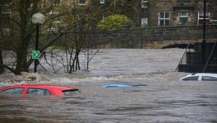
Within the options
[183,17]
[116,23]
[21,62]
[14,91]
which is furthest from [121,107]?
[183,17]

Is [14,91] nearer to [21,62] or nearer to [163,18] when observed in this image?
[21,62]

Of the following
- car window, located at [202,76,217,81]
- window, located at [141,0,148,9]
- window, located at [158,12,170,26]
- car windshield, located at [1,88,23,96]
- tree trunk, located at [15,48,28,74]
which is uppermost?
window, located at [141,0,148,9]

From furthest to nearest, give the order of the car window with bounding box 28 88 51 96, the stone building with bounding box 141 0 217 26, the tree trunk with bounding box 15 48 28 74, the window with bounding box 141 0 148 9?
the window with bounding box 141 0 148 9 → the stone building with bounding box 141 0 217 26 → the tree trunk with bounding box 15 48 28 74 → the car window with bounding box 28 88 51 96

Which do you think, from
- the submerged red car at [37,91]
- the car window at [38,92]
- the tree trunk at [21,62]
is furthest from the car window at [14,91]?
the tree trunk at [21,62]

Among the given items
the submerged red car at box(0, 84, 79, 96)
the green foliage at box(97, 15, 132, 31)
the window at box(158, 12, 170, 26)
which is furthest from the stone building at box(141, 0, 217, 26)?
the submerged red car at box(0, 84, 79, 96)

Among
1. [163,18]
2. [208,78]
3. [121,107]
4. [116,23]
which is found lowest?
[208,78]

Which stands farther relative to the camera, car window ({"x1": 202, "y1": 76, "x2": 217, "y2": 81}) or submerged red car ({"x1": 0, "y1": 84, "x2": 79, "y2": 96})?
car window ({"x1": 202, "y1": 76, "x2": 217, "y2": 81})

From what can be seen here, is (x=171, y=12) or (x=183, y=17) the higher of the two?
(x=171, y=12)

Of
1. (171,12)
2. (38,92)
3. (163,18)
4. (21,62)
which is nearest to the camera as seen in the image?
(38,92)

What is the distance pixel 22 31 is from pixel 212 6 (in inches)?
1774

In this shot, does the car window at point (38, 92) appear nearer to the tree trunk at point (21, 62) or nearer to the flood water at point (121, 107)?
the flood water at point (121, 107)

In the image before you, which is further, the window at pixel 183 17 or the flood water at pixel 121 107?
the window at pixel 183 17

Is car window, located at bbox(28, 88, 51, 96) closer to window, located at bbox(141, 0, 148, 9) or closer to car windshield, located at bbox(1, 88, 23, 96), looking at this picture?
car windshield, located at bbox(1, 88, 23, 96)

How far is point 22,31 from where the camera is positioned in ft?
149
